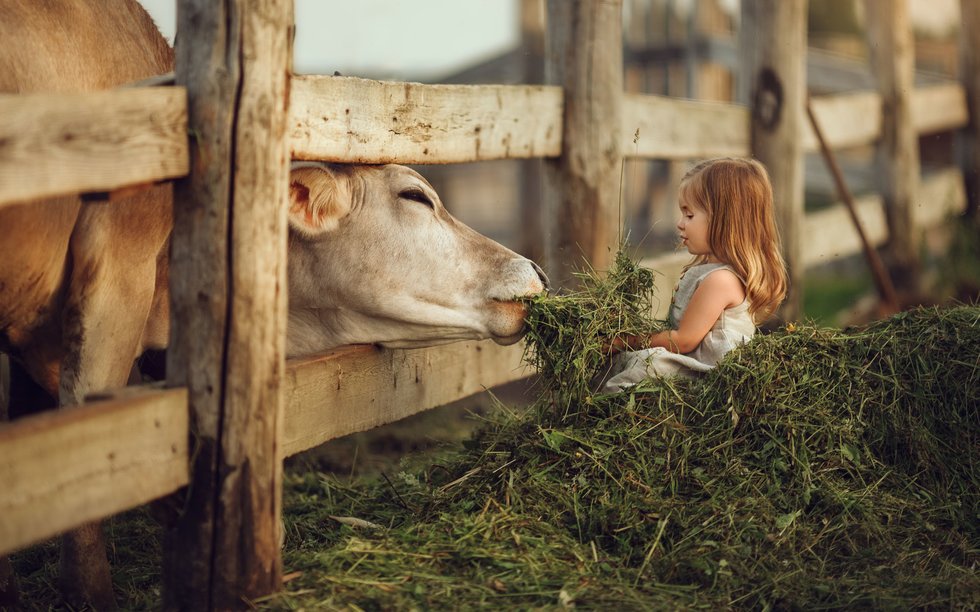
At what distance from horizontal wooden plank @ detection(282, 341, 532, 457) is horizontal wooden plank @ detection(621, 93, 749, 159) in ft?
4.26

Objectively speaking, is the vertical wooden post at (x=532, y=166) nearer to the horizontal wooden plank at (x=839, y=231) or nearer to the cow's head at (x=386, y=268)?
the horizontal wooden plank at (x=839, y=231)

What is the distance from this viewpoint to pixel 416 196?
3.92m

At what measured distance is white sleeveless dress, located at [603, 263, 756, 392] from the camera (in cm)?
359

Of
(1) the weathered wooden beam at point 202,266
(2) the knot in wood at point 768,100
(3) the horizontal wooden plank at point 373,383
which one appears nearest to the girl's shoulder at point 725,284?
(3) the horizontal wooden plank at point 373,383

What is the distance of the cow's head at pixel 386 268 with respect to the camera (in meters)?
3.77

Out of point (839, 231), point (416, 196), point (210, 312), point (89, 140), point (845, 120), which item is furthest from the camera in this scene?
point (845, 120)

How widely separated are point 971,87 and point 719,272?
720 cm

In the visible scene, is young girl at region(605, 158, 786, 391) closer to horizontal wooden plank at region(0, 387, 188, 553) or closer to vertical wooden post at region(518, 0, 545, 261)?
horizontal wooden plank at region(0, 387, 188, 553)

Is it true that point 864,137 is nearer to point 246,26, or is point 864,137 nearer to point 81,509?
point 246,26

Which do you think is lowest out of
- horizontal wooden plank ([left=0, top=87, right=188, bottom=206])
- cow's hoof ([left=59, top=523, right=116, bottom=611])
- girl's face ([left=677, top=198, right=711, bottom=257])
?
cow's hoof ([left=59, top=523, right=116, bottom=611])

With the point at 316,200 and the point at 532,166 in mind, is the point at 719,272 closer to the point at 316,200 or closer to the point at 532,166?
the point at 316,200

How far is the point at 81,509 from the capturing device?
2418 mm

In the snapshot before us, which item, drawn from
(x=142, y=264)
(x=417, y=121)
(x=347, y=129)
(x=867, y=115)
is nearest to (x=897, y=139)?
(x=867, y=115)

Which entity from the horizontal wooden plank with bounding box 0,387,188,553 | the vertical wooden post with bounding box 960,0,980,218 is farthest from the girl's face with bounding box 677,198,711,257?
the vertical wooden post with bounding box 960,0,980,218
